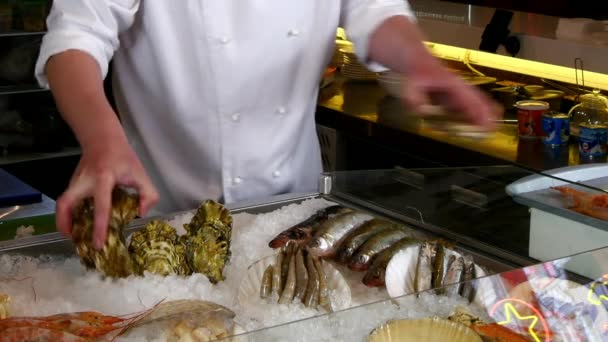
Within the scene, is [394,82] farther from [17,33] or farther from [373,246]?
[17,33]

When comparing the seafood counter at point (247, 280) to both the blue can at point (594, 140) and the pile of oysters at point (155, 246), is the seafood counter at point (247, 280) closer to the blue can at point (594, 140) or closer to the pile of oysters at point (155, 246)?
the pile of oysters at point (155, 246)

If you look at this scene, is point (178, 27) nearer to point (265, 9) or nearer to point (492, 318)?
point (265, 9)

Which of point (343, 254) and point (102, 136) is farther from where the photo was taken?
point (343, 254)

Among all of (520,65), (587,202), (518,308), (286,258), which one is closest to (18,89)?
(520,65)

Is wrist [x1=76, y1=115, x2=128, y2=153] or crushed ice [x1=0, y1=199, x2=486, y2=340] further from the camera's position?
wrist [x1=76, y1=115, x2=128, y2=153]

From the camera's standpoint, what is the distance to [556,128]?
3.12 metres

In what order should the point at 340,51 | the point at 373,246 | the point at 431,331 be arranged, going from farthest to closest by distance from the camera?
the point at 340,51 < the point at 373,246 < the point at 431,331

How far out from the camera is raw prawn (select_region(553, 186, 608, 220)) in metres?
1.30

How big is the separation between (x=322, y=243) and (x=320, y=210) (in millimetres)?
147

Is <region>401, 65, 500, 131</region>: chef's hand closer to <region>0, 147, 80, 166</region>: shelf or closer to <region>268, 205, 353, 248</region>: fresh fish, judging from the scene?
<region>268, 205, 353, 248</region>: fresh fish

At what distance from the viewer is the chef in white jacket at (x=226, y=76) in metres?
1.78

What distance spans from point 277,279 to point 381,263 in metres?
0.17

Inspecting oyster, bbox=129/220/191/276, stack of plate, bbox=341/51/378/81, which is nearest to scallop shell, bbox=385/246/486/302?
oyster, bbox=129/220/191/276

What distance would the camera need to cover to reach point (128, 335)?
42.6 inches
